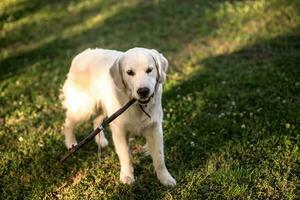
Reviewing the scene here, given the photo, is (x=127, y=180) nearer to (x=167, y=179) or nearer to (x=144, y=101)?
(x=167, y=179)

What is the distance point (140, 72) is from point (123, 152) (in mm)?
1104

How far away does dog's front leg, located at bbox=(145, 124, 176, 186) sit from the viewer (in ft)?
17.2

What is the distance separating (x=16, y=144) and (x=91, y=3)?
7.94m

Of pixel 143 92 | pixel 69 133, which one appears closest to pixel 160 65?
pixel 143 92

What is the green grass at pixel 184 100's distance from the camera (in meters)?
5.37

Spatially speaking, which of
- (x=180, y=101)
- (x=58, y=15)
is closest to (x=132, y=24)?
(x=58, y=15)

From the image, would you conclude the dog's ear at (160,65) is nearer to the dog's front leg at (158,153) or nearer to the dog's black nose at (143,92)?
the dog's black nose at (143,92)

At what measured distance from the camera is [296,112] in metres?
6.50

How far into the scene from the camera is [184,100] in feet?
23.9

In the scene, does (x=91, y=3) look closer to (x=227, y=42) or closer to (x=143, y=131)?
(x=227, y=42)

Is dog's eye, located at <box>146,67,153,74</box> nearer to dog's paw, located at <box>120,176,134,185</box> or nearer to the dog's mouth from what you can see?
the dog's mouth

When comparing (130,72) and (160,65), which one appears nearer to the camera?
(130,72)

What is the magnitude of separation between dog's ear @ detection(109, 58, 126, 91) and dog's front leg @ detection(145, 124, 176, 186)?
637 mm

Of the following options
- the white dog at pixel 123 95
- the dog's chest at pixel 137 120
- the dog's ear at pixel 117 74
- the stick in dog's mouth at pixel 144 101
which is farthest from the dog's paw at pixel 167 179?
the dog's ear at pixel 117 74
